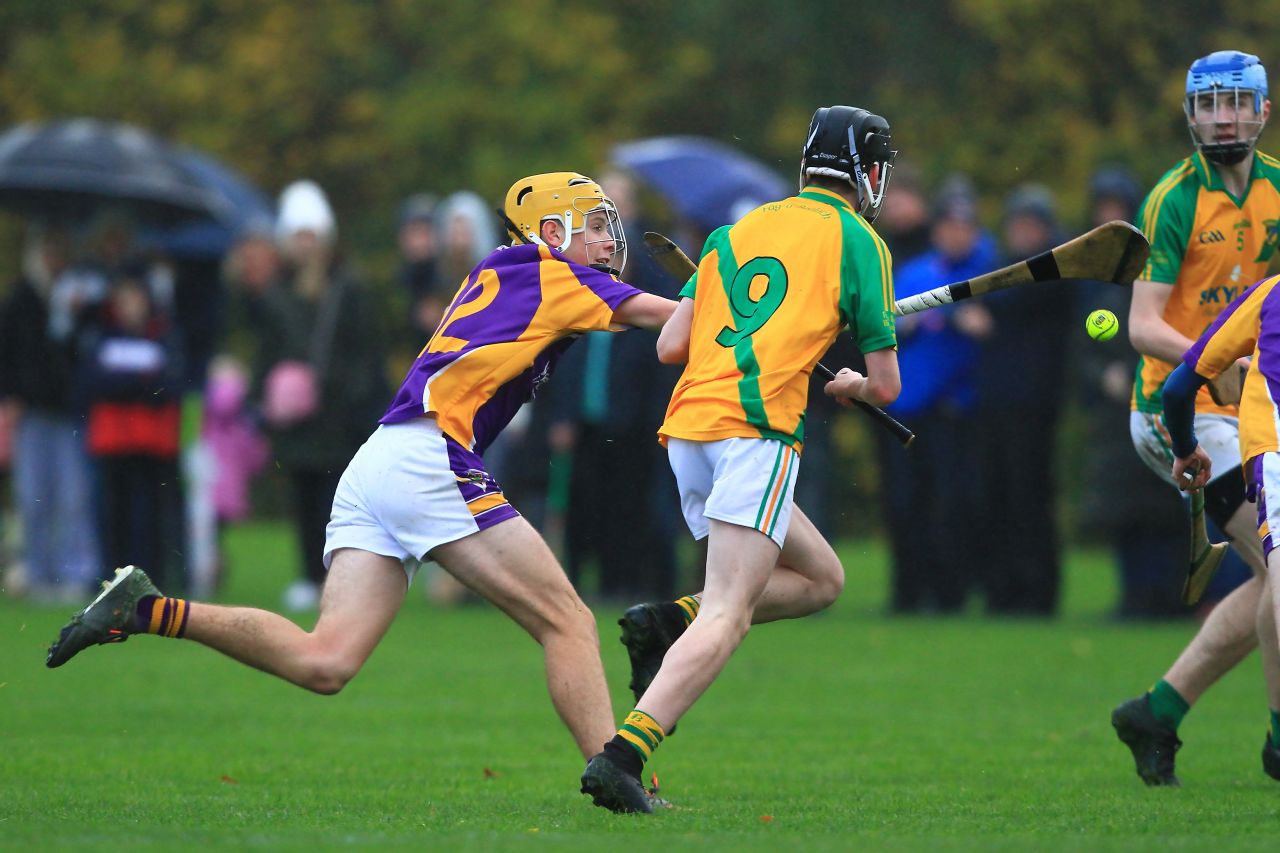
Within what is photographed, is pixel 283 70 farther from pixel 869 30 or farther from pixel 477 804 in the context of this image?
pixel 477 804

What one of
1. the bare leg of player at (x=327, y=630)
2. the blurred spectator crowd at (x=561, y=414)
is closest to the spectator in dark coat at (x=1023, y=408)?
the blurred spectator crowd at (x=561, y=414)

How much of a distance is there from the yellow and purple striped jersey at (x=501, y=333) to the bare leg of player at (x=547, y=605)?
364 mm

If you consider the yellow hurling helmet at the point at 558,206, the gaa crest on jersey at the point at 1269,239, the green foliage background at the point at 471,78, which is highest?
the green foliage background at the point at 471,78

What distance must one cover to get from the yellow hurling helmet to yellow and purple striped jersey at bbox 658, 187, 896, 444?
534 mm

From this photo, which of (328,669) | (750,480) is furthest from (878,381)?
(328,669)

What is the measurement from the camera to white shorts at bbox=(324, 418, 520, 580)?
696 centimetres

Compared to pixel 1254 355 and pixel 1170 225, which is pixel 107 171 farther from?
pixel 1254 355

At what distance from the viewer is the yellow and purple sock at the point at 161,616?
6.86m

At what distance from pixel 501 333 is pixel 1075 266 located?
1.92m

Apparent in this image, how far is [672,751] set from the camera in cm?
883

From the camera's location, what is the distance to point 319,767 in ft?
26.7

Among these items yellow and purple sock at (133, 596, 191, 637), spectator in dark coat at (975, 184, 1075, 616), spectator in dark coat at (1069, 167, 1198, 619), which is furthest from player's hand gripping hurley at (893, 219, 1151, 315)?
spectator in dark coat at (975, 184, 1075, 616)

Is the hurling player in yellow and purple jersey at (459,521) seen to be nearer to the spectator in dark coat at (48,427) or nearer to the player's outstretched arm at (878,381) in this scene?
the player's outstretched arm at (878,381)

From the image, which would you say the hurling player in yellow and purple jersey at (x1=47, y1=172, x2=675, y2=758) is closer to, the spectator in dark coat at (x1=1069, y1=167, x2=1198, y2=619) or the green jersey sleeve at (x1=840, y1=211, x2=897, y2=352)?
the green jersey sleeve at (x1=840, y1=211, x2=897, y2=352)
